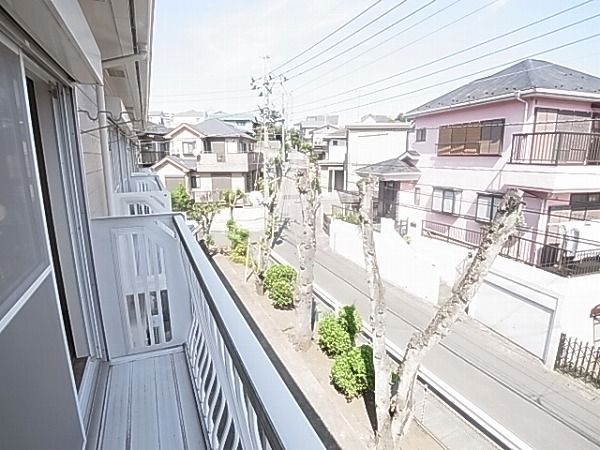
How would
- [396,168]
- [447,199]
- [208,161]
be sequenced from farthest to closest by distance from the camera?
[208,161]
[396,168]
[447,199]

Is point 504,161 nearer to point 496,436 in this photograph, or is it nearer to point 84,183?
point 496,436

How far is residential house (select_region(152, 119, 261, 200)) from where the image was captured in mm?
15742

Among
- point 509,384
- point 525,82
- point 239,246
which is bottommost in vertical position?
point 509,384

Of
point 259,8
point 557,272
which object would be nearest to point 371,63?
point 259,8

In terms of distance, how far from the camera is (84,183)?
5.86ft

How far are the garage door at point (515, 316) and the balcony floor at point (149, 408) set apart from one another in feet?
17.1

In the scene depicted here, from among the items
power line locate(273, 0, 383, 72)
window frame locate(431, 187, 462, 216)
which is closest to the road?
window frame locate(431, 187, 462, 216)

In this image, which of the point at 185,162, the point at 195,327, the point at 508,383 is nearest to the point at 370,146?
the point at 185,162

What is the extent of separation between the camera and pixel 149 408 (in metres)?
1.59

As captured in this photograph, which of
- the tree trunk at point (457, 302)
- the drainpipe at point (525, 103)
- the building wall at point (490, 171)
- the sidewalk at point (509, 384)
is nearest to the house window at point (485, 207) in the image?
the building wall at point (490, 171)

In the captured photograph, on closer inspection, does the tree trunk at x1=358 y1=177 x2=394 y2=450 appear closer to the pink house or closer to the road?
the road

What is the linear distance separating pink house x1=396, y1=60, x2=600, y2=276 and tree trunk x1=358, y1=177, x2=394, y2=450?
3403 mm

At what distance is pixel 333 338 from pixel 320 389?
76 centimetres

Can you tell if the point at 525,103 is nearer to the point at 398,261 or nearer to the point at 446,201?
the point at 446,201
